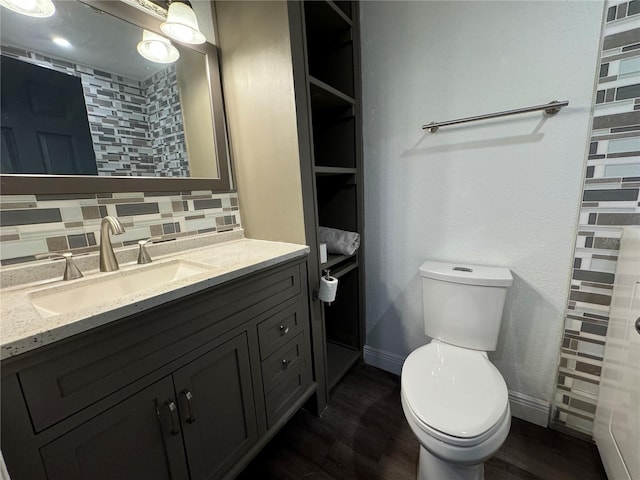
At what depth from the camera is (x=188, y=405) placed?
33.0 inches

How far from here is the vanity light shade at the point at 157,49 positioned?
3.76ft

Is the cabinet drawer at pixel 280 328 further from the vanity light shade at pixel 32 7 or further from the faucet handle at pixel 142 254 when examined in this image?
the vanity light shade at pixel 32 7

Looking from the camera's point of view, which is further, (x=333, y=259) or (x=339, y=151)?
(x=339, y=151)

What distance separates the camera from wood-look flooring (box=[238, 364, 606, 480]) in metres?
1.15

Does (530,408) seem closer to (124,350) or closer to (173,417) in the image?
(173,417)

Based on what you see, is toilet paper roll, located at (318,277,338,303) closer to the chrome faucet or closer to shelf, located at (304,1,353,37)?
the chrome faucet

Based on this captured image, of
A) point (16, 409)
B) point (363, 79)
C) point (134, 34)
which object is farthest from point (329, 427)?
point (134, 34)

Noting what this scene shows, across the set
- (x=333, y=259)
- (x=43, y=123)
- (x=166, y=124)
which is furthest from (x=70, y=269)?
(x=333, y=259)

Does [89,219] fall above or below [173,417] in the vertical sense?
above

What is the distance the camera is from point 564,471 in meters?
A: 1.13

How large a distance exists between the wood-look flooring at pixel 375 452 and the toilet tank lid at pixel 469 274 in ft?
2.55

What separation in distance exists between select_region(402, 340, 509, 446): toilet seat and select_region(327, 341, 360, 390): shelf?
1.91 ft

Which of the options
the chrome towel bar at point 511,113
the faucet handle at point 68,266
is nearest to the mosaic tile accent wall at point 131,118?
the faucet handle at point 68,266

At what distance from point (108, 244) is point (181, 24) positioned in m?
0.89
